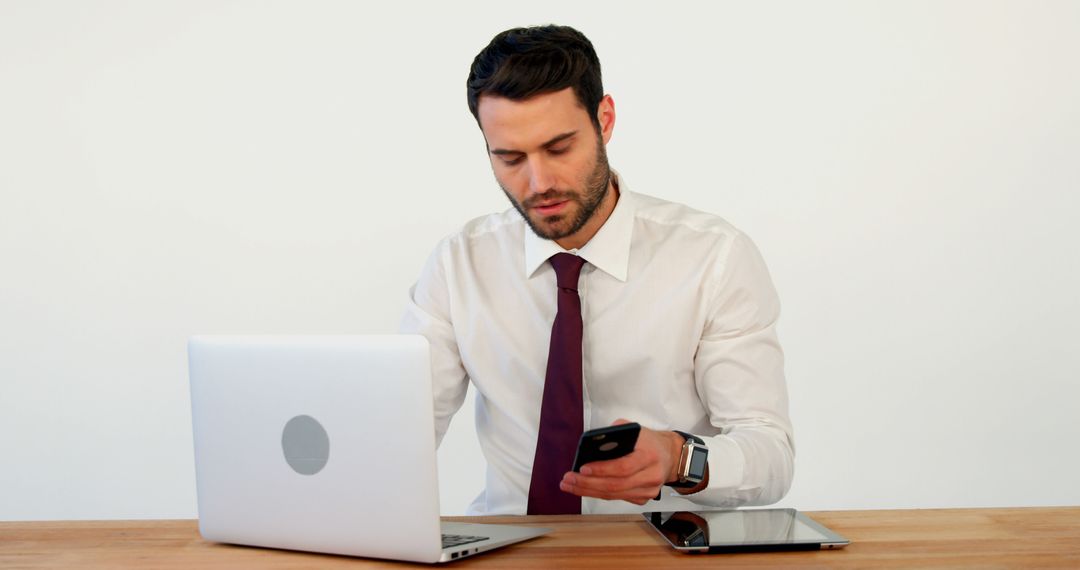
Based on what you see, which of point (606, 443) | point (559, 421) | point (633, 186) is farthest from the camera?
point (633, 186)

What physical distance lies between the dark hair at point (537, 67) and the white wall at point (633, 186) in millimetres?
1624

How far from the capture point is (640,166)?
395cm

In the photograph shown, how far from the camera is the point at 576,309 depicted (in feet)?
7.39

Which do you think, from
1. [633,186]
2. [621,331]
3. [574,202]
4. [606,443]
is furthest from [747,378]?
[633,186]

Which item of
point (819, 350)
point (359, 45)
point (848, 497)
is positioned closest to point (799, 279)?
point (819, 350)

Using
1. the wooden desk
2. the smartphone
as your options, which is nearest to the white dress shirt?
the wooden desk

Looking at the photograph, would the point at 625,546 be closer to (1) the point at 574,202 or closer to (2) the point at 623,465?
(2) the point at 623,465

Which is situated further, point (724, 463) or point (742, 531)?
point (724, 463)

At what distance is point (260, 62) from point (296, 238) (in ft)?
2.16

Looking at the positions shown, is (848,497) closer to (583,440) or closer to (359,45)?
(359,45)

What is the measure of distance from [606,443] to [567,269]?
0.77 m

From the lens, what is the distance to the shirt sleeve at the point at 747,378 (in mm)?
2074

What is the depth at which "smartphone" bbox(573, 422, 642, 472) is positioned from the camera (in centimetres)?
153

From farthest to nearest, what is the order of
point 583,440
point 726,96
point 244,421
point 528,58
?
point 726,96 → point 528,58 → point 244,421 → point 583,440
